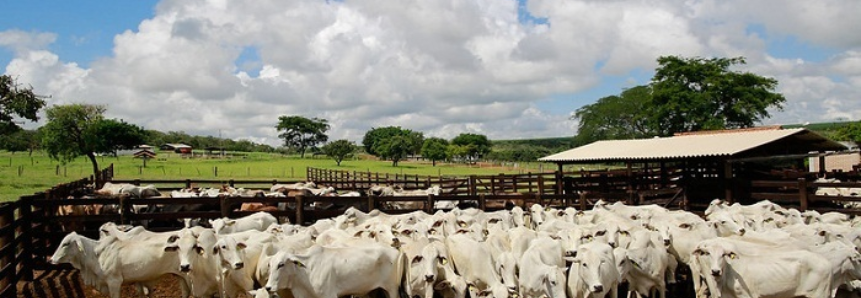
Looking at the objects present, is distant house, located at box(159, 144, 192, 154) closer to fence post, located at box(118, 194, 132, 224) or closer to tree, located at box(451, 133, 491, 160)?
tree, located at box(451, 133, 491, 160)

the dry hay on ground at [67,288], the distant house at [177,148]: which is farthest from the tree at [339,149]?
the dry hay on ground at [67,288]

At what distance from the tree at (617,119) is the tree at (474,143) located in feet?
120

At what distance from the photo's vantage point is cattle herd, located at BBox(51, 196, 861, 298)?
26.5 ft

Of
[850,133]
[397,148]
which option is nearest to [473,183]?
[850,133]

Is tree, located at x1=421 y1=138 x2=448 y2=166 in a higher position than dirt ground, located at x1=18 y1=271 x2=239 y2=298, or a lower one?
higher

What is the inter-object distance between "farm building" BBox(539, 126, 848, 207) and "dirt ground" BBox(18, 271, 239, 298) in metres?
11.4

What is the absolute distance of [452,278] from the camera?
335 inches

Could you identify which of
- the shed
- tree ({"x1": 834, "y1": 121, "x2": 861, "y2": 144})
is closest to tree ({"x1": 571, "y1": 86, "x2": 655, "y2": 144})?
tree ({"x1": 834, "y1": 121, "x2": 861, "y2": 144})

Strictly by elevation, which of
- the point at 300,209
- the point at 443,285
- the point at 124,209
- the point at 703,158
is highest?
the point at 703,158

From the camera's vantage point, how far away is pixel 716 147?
21.8 m

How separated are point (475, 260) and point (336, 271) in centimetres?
194

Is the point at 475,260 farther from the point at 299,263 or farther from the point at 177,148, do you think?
the point at 177,148

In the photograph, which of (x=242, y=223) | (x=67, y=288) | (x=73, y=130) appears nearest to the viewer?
(x=67, y=288)

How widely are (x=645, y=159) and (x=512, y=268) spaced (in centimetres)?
1620
